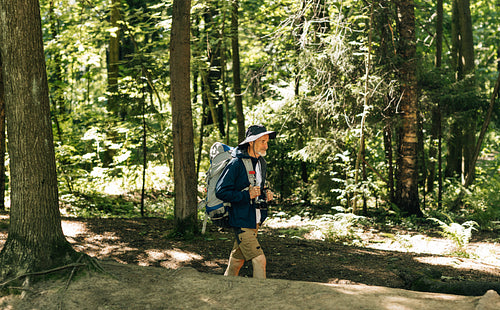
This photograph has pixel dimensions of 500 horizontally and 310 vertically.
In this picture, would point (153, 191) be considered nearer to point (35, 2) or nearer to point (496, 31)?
point (35, 2)

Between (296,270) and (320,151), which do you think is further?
(320,151)

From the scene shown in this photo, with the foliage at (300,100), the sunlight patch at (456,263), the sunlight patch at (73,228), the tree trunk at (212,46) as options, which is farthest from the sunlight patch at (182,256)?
the tree trunk at (212,46)

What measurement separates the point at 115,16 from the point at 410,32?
10.5m

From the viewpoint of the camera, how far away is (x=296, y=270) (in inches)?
261

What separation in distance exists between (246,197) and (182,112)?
3.15 meters

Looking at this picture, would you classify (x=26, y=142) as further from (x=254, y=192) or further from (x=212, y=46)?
(x=212, y=46)

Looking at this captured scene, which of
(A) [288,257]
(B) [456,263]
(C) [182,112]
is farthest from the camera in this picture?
(C) [182,112]

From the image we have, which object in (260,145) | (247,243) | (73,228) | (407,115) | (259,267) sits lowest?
(73,228)

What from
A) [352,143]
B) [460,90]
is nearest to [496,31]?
[460,90]

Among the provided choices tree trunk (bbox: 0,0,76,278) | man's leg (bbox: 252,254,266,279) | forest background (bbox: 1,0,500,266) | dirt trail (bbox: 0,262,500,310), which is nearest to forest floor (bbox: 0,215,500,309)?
dirt trail (bbox: 0,262,500,310)

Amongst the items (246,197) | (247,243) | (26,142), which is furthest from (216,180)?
(26,142)

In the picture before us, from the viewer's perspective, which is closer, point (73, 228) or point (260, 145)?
point (260, 145)

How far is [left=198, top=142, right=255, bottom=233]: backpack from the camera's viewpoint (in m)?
5.28

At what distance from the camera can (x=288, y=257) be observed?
7.25m
